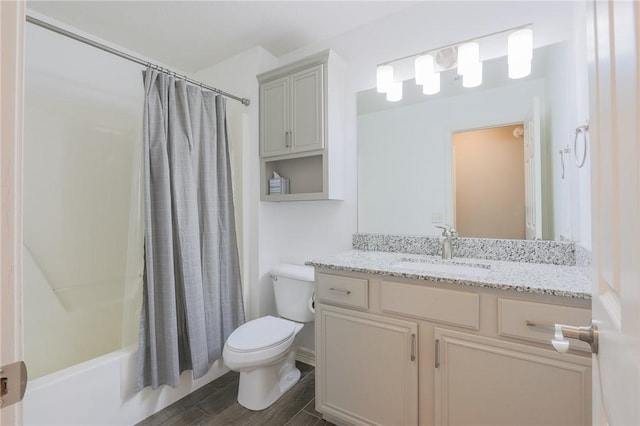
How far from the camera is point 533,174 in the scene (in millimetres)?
1560

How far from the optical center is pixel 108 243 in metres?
2.18

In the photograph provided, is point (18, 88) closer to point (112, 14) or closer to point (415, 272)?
point (415, 272)

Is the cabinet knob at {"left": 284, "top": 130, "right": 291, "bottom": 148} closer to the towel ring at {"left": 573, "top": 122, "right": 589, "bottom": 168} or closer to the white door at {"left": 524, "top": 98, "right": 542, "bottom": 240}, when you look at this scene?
the white door at {"left": 524, "top": 98, "right": 542, "bottom": 240}

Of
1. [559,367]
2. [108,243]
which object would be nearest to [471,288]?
[559,367]

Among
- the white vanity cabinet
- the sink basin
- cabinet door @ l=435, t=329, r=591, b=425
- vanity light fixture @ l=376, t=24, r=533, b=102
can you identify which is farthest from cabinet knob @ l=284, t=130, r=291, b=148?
cabinet door @ l=435, t=329, r=591, b=425

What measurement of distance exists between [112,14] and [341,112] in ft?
5.26

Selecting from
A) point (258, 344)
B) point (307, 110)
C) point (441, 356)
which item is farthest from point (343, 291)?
point (307, 110)

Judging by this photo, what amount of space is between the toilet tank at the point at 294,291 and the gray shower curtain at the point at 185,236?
280 millimetres

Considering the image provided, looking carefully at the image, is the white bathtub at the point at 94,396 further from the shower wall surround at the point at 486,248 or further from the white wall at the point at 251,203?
the shower wall surround at the point at 486,248

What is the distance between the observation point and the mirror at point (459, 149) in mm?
1492

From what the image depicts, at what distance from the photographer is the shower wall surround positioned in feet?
4.71

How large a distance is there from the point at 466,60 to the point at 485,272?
116cm

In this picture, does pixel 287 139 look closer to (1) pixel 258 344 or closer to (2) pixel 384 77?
(2) pixel 384 77

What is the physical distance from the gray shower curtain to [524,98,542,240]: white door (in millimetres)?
1792
